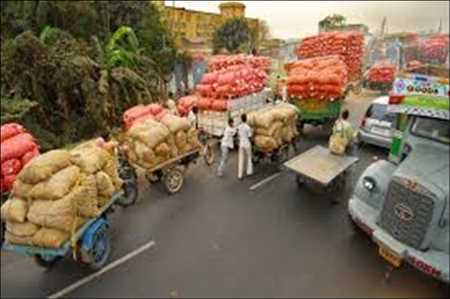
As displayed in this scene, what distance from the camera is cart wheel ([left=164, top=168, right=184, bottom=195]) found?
9664 mm

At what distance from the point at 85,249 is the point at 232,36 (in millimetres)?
33896

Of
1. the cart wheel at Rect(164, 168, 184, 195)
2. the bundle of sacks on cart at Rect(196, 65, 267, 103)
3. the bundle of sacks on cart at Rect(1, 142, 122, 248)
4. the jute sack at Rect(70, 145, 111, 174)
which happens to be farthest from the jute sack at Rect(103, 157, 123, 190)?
the bundle of sacks on cart at Rect(196, 65, 267, 103)

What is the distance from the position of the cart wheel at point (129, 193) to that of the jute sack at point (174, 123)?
138cm

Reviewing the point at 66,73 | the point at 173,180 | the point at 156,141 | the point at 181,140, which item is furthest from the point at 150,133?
the point at 66,73

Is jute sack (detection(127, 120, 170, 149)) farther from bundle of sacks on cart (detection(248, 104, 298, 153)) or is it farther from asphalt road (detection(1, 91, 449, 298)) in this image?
bundle of sacks on cart (detection(248, 104, 298, 153))

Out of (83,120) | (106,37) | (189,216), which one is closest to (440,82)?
(189,216)

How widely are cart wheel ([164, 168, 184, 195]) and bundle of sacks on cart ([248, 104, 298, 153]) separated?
211 centimetres

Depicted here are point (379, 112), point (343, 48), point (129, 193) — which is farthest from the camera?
point (343, 48)

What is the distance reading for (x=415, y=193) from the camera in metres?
5.72

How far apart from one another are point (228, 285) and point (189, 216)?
2.60 m

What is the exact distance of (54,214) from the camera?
19.5 feet

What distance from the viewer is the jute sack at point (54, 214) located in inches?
234

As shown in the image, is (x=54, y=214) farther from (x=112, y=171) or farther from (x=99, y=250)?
(x=112, y=171)

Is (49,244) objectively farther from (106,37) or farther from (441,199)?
(106,37)
